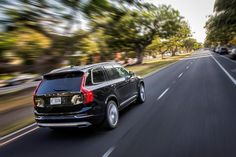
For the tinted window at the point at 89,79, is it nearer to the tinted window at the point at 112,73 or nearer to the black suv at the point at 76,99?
the black suv at the point at 76,99

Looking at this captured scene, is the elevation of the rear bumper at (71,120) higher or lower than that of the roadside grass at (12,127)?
higher

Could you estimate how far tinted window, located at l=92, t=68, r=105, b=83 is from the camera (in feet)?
23.6

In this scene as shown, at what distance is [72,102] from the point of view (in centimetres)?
646

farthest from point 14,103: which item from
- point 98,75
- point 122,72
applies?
point 98,75

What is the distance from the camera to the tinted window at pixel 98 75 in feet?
23.6

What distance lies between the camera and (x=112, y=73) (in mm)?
8281

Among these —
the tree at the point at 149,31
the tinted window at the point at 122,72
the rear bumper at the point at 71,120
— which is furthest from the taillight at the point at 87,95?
the tree at the point at 149,31

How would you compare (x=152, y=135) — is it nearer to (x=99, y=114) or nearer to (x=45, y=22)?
(x=99, y=114)

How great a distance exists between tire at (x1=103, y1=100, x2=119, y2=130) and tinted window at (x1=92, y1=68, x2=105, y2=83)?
64 centimetres

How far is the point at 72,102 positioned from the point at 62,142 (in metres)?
0.96

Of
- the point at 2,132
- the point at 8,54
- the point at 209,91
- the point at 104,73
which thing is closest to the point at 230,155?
the point at 104,73

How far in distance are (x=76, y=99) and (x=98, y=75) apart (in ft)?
3.97

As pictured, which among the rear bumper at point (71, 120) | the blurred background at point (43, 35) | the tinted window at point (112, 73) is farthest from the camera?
the blurred background at point (43, 35)

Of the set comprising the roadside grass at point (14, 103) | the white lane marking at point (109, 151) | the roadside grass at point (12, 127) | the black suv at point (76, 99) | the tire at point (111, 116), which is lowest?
the roadside grass at point (14, 103)
